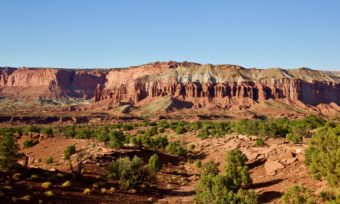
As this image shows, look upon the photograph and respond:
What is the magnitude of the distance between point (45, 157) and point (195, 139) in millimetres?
25656

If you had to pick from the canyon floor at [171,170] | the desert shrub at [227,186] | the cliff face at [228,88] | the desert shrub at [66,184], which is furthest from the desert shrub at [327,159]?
the cliff face at [228,88]

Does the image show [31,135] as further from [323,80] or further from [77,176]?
[323,80]

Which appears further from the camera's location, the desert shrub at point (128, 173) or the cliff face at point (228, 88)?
the cliff face at point (228, 88)

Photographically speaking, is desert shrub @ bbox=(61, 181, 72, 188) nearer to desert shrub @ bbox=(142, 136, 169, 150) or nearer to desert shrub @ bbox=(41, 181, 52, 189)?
desert shrub @ bbox=(41, 181, 52, 189)

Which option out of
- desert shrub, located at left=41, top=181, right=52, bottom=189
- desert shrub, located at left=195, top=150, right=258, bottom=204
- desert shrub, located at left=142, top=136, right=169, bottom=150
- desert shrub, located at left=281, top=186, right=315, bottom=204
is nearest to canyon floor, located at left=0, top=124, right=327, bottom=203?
desert shrub, located at left=41, top=181, right=52, bottom=189

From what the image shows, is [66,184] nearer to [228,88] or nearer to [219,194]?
[219,194]

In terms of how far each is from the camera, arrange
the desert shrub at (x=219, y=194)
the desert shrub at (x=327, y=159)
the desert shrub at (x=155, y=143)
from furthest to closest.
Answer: the desert shrub at (x=155, y=143), the desert shrub at (x=327, y=159), the desert shrub at (x=219, y=194)

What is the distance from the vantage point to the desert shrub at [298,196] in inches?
1019

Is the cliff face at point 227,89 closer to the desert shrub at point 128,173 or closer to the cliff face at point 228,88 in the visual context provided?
the cliff face at point 228,88

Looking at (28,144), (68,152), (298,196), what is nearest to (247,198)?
(298,196)

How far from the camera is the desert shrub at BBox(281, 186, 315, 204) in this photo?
2589 cm

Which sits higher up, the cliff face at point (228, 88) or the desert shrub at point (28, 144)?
the cliff face at point (228, 88)

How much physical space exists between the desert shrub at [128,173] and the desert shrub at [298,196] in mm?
14202

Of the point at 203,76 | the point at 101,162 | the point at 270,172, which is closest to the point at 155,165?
the point at 101,162
